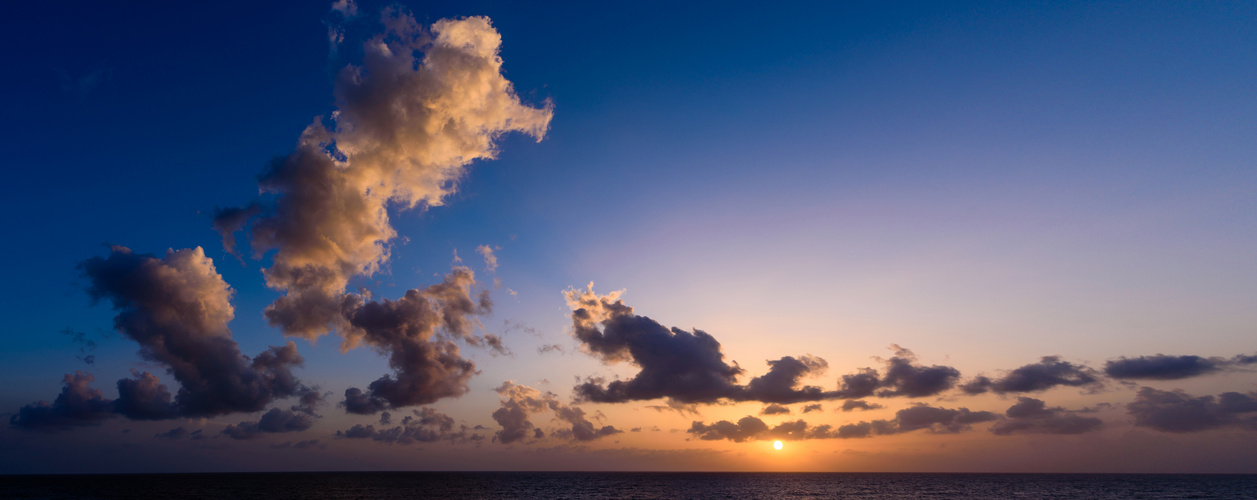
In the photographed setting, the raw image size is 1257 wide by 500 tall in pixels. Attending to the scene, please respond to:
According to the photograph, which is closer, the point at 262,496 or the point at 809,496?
the point at 262,496

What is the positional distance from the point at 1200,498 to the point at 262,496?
28197 cm

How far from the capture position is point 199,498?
14975 cm

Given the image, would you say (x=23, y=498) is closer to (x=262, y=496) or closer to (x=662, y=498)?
(x=262, y=496)

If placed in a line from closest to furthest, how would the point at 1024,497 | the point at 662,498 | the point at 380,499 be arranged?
the point at 380,499
the point at 662,498
the point at 1024,497

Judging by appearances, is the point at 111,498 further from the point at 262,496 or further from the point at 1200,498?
the point at 1200,498

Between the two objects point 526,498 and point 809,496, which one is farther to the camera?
point 809,496

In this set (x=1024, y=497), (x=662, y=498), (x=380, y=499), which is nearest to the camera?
(x=380, y=499)

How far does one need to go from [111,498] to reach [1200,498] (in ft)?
1060

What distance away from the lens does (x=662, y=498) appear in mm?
158125

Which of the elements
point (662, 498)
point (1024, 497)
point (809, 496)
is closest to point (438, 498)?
point (662, 498)

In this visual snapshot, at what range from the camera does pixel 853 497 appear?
170 m

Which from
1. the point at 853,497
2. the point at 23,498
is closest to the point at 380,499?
the point at 23,498

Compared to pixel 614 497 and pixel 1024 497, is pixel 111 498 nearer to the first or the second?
pixel 614 497

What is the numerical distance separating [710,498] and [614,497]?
29.0 m
